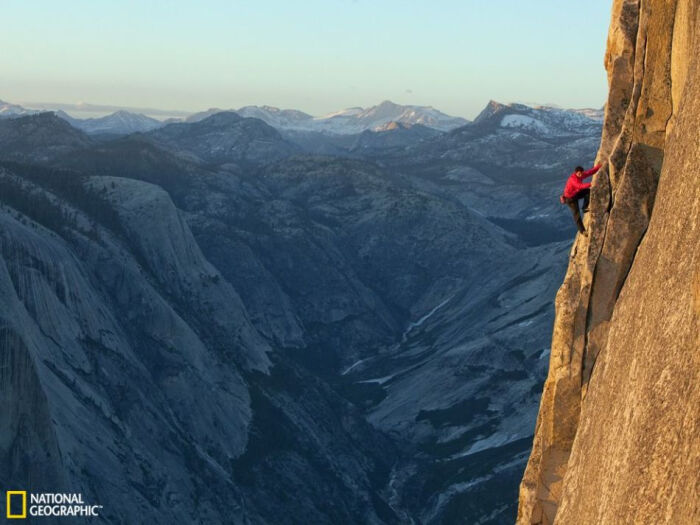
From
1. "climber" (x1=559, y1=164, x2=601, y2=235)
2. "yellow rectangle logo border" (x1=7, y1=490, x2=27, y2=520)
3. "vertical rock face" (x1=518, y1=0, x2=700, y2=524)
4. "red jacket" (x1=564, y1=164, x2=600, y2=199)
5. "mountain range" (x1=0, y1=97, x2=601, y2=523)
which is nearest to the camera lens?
"vertical rock face" (x1=518, y1=0, x2=700, y2=524)

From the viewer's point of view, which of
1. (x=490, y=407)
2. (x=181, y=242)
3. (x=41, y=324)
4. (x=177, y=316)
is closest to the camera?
(x=41, y=324)

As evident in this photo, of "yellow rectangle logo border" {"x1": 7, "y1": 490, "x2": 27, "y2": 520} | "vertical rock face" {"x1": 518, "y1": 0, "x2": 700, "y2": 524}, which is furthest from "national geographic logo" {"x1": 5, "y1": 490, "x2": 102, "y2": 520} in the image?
"vertical rock face" {"x1": 518, "y1": 0, "x2": 700, "y2": 524}

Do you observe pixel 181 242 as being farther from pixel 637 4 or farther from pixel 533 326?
pixel 637 4

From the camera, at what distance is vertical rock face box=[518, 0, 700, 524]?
20734 millimetres

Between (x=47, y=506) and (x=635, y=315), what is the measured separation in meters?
68.6

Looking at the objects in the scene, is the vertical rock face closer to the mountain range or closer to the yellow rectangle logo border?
the yellow rectangle logo border

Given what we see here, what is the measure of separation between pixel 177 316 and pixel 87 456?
189 ft

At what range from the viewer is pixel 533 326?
18750 cm

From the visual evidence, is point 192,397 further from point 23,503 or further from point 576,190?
point 576,190

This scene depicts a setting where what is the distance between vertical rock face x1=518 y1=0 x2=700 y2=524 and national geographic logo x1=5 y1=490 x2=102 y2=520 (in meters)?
57.6

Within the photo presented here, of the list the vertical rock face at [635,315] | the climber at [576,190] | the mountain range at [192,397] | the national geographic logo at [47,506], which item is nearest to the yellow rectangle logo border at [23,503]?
the national geographic logo at [47,506]

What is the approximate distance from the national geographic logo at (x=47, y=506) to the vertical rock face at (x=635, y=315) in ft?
189

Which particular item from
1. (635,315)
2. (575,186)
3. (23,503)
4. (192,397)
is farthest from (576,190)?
(192,397)

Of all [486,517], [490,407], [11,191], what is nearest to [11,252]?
[11,191]
